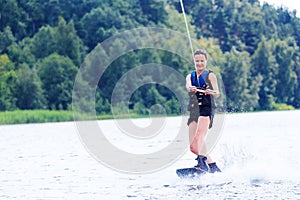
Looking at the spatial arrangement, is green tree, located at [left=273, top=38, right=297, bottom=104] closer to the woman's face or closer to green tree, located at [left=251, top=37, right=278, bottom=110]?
green tree, located at [left=251, top=37, right=278, bottom=110]

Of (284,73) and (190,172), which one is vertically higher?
(284,73)

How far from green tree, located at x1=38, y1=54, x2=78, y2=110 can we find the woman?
47.1 metres

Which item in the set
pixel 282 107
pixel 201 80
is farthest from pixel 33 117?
pixel 201 80

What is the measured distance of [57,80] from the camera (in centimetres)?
5994

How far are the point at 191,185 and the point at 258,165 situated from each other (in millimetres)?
2643

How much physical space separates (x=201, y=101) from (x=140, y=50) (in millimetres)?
53856

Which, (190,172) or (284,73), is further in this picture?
(284,73)

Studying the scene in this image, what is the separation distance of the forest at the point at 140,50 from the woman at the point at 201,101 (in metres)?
44.9

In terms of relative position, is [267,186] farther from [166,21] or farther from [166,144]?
[166,21]

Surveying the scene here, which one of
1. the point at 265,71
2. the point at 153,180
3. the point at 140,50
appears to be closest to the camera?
the point at 153,180

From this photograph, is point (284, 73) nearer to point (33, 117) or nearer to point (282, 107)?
point (282, 107)

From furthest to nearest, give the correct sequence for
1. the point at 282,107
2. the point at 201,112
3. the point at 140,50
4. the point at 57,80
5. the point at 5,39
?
the point at 282,107 → the point at 5,39 → the point at 140,50 → the point at 57,80 → the point at 201,112

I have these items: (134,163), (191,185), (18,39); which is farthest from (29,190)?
(18,39)

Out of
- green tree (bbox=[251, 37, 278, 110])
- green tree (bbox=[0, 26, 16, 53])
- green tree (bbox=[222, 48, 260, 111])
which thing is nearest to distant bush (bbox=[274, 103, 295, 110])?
green tree (bbox=[251, 37, 278, 110])
